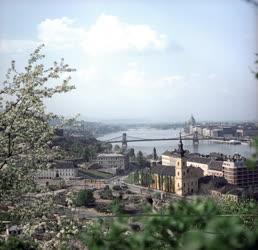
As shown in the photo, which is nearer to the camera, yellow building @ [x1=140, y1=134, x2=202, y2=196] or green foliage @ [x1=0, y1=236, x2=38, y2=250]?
green foliage @ [x1=0, y1=236, x2=38, y2=250]

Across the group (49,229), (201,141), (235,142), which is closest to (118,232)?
(49,229)

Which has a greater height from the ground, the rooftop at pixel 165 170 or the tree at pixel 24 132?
the tree at pixel 24 132

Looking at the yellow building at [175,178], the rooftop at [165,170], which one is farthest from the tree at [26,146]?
the rooftop at [165,170]

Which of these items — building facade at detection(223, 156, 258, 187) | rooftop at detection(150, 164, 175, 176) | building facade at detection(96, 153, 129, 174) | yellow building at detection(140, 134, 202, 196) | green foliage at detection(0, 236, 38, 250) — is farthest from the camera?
→ building facade at detection(96, 153, 129, 174)

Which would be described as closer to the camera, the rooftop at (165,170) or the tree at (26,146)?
the tree at (26,146)

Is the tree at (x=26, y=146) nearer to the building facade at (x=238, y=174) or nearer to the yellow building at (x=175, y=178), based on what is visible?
the yellow building at (x=175, y=178)

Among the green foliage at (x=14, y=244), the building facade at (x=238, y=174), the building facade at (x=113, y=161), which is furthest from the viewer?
the building facade at (x=113, y=161)

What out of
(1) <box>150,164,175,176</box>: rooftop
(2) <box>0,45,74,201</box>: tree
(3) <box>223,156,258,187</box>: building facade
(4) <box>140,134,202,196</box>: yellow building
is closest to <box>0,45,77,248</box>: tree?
(2) <box>0,45,74,201</box>: tree

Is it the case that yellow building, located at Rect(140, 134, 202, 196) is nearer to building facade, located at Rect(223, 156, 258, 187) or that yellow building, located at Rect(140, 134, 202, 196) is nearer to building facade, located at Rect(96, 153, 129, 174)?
building facade, located at Rect(223, 156, 258, 187)

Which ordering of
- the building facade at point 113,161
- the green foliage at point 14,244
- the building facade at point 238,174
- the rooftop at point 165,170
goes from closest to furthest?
the green foliage at point 14,244, the rooftop at point 165,170, the building facade at point 238,174, the building facade at point 113,161

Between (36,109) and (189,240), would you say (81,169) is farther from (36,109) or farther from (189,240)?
(189,240)

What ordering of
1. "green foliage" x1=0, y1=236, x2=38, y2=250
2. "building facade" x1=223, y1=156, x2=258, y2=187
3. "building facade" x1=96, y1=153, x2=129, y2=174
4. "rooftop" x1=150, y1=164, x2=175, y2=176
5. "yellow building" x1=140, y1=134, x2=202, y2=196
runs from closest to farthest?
"green foliage" x1=0, y1=236, x2=38, y2=250
"yellow building" x1=140, y1=134, x2=202, y2=196
"rooftop" x1=150, y1=164, x2=175, y2=176
"building facade" x1=223, y1=156, x2=258, y2=187
"building facade" x1=96, y1=153, x2=129, y2=174
